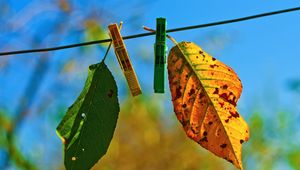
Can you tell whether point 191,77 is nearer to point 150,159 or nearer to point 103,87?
point 103,87

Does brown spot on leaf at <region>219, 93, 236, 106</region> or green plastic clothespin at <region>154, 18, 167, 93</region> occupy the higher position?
green plastic clothespin at <region>154, 18, 167, 93</region>

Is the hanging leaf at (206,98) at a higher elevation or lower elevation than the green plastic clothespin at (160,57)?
lower

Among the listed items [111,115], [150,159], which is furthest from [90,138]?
[150,159]

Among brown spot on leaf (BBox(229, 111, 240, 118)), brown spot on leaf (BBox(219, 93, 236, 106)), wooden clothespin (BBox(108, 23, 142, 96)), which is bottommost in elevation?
brown spot on leaf (BBox(229, 111, 240, 118))
